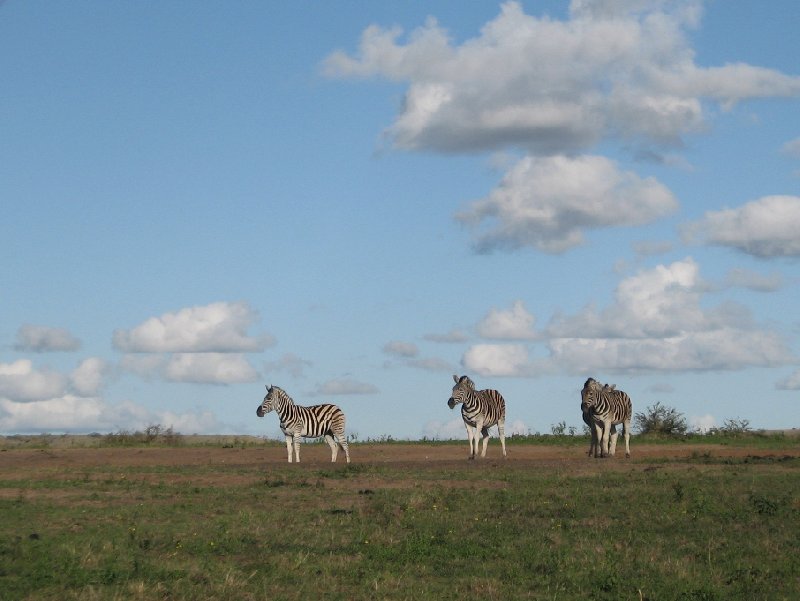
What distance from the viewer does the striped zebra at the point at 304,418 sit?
31.4m

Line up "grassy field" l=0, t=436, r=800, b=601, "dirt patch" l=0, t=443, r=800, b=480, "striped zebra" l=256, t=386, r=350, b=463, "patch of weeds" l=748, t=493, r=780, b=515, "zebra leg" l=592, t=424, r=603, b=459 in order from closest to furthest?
1. "grassy field" l=0, t=436, r=800, b=601
2. "patch of weeds" l=748, t=493, r=780, b=515
3. "dirt patch" l=0, t=443, r=800, b=480
4. "striped zebra" l=256, t=386, r=350, b=463
5. "zebra leg" l=592, t=424, r=603, b=459

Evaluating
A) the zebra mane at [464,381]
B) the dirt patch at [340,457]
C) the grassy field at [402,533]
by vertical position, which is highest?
the zebra mane at [464,381]

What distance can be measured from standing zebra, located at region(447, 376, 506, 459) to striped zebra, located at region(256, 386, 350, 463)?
3.21m

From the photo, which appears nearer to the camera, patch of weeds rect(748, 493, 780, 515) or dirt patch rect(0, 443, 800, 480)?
patch of weeds rect(748, 493, 780, 515)

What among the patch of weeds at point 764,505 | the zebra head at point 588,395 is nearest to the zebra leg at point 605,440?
the zebra head at point 588,395

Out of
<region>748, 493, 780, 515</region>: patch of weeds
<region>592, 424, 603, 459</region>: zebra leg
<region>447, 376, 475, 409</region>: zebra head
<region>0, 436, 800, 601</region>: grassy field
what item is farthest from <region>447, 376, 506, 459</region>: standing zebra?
<region>748, 493, 780, 515</region>: patch of weeds

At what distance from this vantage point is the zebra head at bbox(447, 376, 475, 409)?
1254 inches

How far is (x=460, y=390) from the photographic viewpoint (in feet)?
105

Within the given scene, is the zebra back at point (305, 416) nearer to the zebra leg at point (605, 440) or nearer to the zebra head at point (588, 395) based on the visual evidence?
the zebra head at point (588, 395)

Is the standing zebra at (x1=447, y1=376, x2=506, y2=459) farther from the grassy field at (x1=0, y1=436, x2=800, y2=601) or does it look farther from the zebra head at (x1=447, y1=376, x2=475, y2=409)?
the grassy field at (x1=0, y1=436, x2=800, y2=601)

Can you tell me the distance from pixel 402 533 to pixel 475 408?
16.0 m

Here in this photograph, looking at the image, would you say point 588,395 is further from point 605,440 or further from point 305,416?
point 305,416

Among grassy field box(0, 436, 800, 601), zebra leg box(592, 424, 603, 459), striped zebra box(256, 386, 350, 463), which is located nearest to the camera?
grassy field box(0, 436, 800, 601)

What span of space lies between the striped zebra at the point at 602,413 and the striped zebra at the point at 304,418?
679 cm
